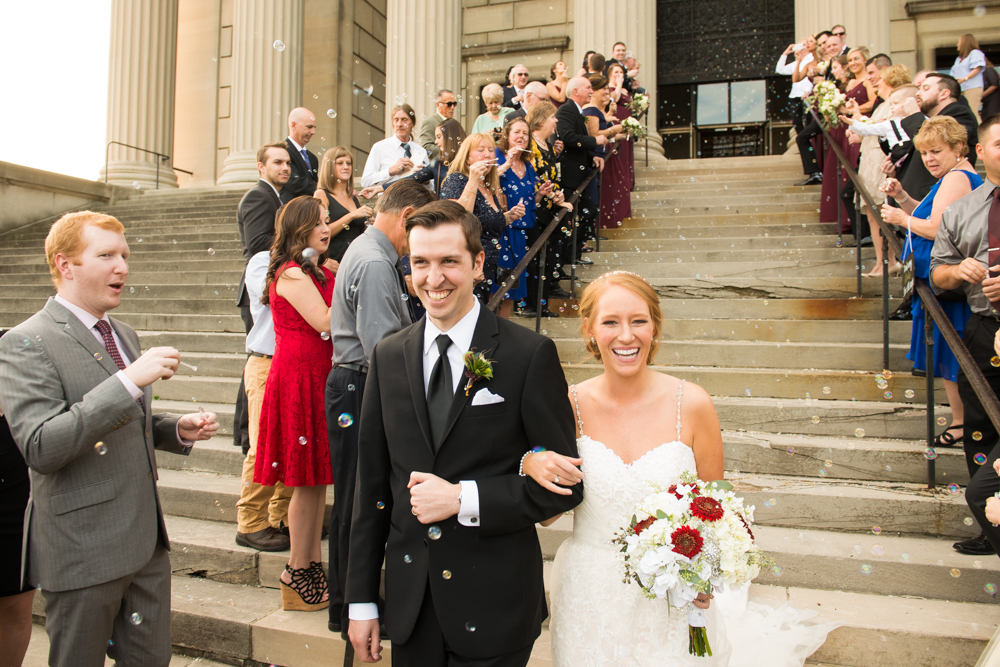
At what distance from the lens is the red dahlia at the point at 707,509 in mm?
1919

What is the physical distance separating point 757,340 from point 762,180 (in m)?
4.99

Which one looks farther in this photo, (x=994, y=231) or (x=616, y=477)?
(x=994, y=231)

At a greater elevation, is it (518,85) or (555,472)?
(518,85)

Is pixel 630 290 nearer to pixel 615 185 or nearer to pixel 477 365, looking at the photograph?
pixel 477 365

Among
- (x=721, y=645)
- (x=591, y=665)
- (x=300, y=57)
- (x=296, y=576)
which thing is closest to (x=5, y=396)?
(x=296, y=576)

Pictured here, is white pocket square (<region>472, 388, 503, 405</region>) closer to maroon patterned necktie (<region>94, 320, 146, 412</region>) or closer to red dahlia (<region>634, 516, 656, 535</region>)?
red dahlia (<region>634, 516, 656, 535</region>)

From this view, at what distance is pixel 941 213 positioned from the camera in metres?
4.08

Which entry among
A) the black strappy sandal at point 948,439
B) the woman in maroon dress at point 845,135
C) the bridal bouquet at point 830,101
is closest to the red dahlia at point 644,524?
the black strappy sandal at point 948,439

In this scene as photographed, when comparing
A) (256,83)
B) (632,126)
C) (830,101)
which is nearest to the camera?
(830,101)

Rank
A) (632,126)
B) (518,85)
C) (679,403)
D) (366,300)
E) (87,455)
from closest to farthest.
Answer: (87,455) → (679,403) → (366,300) → (632,126) → (518,85)

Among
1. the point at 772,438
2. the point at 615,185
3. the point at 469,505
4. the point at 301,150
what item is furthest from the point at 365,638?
the point at 615,185

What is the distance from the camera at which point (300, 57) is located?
1440 centimetres

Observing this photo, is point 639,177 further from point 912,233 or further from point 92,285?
point 92,285

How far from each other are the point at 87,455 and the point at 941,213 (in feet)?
15.4
